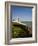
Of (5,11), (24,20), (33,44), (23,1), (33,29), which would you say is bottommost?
(33,44)

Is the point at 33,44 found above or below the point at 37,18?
below

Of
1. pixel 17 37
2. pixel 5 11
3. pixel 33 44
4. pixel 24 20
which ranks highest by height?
pixel 5 11

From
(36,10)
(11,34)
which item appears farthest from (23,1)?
(11,34)

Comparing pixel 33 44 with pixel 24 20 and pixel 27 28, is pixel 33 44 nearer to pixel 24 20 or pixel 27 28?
pixel 27 28
